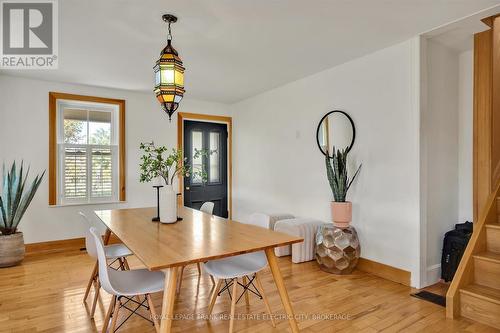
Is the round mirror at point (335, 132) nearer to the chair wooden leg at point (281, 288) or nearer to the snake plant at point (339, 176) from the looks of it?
the snake plant at point (339, 176)

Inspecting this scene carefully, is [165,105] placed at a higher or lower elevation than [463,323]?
higher

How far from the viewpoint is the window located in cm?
436

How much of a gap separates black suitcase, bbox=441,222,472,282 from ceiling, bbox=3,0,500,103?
6.66 ft

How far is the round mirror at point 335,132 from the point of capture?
3528mm

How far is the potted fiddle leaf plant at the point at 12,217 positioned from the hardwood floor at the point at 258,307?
28 centimetres

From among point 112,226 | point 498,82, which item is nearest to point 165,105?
point 112,226

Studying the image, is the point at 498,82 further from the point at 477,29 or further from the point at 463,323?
the point at 463,323

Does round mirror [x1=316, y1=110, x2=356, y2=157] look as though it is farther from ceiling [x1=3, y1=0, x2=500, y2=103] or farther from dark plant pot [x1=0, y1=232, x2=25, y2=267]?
dark plant pot [x1=0, y1=232, x2=25, y2=267]

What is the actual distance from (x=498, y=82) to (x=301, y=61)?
1.99 meters

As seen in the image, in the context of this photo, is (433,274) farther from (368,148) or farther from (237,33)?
(237,33)

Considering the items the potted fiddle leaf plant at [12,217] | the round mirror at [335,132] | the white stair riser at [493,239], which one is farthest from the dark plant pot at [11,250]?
the white stair riser at [493,239]

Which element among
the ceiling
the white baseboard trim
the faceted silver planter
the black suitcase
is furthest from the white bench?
the ceiling

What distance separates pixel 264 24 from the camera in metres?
2.60

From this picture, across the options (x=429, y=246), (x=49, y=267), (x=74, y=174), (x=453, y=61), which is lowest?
(x=49, y=267)
